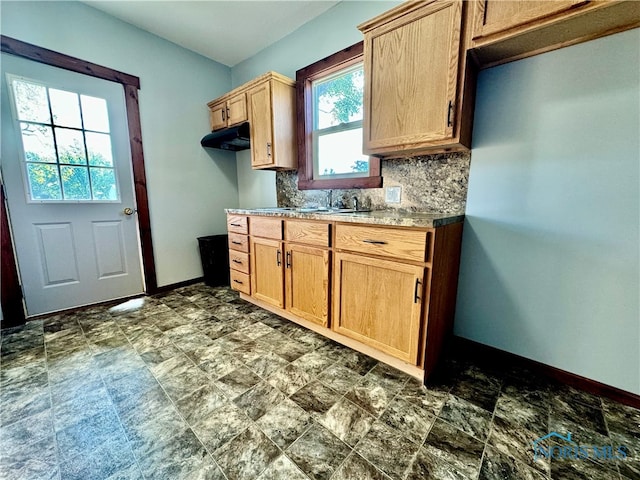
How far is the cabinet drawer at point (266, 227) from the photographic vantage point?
6.89 feet

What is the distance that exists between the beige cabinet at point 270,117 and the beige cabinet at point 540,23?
5.38 ft

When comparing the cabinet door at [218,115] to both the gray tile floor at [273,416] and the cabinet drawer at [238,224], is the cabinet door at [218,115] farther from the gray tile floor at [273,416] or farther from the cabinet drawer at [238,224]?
the gray tile floor at [273,416]

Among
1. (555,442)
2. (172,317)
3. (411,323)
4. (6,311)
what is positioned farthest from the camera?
(172,317)

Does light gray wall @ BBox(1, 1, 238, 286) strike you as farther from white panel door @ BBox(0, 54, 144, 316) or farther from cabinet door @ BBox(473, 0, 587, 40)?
cabinet door @ BBox(473, 0, 587, 40)

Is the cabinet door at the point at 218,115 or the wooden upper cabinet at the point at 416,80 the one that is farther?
the cabinet door at the point at 218,115

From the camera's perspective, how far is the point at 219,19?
2406 millimetres

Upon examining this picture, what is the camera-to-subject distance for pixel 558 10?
1.12 meters

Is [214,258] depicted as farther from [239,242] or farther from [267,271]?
[267,271]

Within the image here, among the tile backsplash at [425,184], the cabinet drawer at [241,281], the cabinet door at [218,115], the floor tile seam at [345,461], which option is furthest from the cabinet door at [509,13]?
the cabinet door at [218,115]

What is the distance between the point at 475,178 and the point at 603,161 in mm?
562

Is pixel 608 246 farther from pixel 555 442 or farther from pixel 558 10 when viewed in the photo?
pixel 558 10

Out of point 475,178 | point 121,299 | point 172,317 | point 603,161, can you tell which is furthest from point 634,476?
point 121,299

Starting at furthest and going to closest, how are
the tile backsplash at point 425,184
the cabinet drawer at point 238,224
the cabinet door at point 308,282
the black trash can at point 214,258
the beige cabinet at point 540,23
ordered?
the black trash can at point 214,258, the cabinet drawer at point 238,224, the cabinet door at point 308,282, the tile backsplash at point 425,184, the beige cabinet at point 540,23

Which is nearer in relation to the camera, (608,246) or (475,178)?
(608,246)
